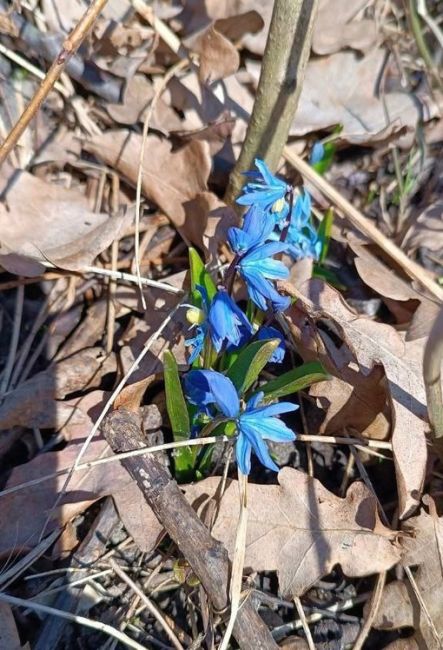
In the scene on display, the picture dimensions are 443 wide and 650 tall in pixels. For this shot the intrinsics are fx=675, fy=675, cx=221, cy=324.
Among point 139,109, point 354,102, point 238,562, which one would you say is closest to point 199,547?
point 238,562

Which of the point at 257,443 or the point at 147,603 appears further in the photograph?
the point at 147,603

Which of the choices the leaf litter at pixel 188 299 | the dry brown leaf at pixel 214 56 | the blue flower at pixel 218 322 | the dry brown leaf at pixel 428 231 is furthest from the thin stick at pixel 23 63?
the dry brown leaf at pixel 428 231

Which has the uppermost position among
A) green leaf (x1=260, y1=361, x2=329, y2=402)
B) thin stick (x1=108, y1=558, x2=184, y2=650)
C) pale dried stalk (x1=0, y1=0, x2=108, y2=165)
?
pale dried stalk (x1=0, y1=0, x2=108, y2=165)

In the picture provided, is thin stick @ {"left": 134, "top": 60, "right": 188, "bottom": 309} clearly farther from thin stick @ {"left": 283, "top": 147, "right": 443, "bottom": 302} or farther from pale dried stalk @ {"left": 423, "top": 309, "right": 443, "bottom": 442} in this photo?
pale dried stalk @ {"left": 423, "top": 309, "right": 443, "bottom": 442}

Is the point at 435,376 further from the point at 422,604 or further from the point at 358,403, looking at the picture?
the point at 422,604

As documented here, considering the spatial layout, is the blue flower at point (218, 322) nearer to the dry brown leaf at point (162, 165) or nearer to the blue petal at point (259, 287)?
the blue petal at point (259, 287)

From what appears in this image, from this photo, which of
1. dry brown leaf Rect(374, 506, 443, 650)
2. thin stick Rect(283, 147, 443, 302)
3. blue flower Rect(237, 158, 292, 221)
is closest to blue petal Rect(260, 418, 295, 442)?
dry brown leaf Rect(374, 506, 443, 650)

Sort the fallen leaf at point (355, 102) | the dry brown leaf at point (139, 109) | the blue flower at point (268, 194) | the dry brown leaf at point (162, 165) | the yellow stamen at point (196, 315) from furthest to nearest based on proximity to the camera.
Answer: the fallen leaf at point (355, 102)
the dry brown leaf at point (139, 109)
the dry brown leaf at point (162, 165)
the blue flower at point (268, 194)
the yellow stamen at point (196, 315)
